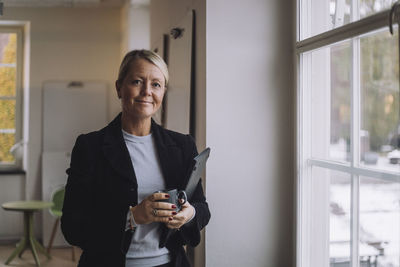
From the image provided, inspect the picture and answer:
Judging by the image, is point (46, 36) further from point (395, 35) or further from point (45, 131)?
point (395, 35)

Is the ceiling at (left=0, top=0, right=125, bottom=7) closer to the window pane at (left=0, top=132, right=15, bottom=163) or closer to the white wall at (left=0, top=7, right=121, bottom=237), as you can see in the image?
the white wall at (left=0, top=7, right=121, bottom=237)

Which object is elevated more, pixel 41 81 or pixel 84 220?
pixel 41 81

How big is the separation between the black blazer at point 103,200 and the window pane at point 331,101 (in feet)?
2.03

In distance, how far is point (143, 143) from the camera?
1.78m

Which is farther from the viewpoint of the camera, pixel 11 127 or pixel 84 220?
pixel 11 127

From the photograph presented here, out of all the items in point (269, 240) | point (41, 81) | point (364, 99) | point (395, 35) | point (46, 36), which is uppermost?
point (46, 36)

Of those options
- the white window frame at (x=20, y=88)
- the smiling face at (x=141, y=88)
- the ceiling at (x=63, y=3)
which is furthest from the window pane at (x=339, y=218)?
the white window frame at (x=20, y=88)

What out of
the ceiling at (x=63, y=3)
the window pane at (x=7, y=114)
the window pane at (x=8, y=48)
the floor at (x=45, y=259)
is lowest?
the floor at (x=45, y=259)

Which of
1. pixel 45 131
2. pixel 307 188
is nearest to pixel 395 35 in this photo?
pixel 307 188

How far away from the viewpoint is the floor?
17.2ft

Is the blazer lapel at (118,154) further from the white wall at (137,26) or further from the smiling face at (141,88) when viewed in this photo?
the white wall at (137,26)

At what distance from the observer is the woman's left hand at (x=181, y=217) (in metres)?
1.62

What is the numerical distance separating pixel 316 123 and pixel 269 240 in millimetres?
600

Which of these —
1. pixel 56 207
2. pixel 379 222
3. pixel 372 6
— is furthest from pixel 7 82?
pixel 379 222
